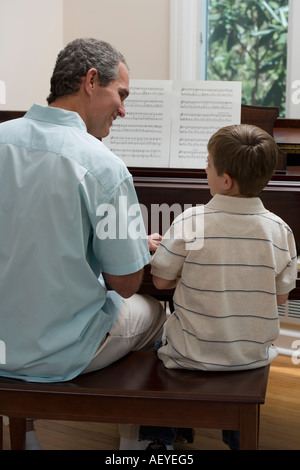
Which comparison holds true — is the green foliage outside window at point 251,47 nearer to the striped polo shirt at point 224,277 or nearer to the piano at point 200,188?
the piano at point 200,188

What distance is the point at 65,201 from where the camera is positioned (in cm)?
157

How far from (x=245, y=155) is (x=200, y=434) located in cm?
131

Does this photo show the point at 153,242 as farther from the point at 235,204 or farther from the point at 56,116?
the point at 56,116

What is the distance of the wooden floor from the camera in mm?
2430

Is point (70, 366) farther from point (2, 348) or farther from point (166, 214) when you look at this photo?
point (166, 214)

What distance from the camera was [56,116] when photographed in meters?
1.66

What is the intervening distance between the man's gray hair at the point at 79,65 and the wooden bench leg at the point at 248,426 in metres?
0.89

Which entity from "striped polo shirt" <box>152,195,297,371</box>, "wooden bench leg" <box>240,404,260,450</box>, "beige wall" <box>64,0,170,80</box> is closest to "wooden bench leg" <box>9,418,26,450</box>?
"striped polo shirt" <box>152,195,297,371</box>

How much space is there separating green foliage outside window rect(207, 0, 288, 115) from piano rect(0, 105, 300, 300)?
242 cm

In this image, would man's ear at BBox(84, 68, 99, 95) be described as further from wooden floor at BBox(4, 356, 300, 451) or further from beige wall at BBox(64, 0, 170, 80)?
beige wall at BBox(64, 0, 170, 80)

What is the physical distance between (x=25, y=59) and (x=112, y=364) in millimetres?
2957

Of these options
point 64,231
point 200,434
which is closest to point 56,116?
point 64,231

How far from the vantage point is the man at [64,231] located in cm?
157
